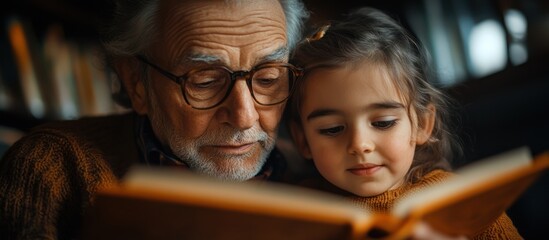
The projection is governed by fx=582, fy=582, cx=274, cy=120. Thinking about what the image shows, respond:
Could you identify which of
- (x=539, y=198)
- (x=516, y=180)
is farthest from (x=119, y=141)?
(x=539, y=198)

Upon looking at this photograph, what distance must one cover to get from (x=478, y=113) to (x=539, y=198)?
0.48 meters

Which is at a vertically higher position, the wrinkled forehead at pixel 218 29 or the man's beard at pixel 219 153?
the wrinkled forehead at pixel 218 29

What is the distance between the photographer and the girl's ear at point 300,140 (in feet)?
4.98

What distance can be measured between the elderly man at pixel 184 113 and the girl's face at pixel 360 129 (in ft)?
0.42

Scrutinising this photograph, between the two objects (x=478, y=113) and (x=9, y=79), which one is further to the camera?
(x=9, y=79)

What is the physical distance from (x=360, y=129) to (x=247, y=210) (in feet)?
1.80

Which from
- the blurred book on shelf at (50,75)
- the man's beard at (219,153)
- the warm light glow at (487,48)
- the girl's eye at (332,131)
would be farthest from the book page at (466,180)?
the blurred book on shelf at (50,75)

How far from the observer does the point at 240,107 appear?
4.47 feet

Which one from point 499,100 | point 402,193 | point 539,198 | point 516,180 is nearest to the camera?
point 516,180

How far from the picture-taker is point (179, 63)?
1.41 m

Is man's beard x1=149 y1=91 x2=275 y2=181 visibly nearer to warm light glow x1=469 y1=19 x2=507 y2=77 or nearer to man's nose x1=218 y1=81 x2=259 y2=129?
man's nose x1=218 y1=81 x2=259 y2=129

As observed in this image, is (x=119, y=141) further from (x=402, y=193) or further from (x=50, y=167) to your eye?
(x=402, y=193)

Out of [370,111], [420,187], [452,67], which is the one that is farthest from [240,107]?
[452,67]

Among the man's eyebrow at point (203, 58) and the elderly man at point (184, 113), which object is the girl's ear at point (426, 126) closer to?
the elderly man at point (184, 113)
